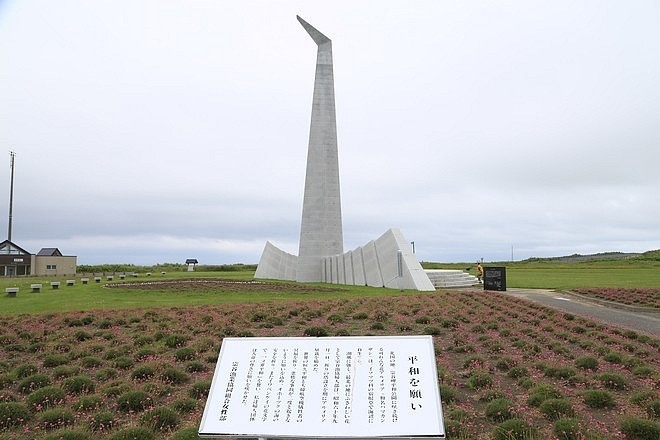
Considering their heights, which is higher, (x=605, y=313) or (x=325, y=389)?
(x=325, y=389)

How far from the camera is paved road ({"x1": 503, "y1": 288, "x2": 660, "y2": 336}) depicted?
13.2 meters

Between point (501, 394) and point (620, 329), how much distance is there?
20.5ft

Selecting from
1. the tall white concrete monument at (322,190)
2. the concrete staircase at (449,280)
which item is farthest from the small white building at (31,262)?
the concrete staircase at (449,280)

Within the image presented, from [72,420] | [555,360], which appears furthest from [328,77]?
[72,420]

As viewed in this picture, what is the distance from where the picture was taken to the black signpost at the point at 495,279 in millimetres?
22406

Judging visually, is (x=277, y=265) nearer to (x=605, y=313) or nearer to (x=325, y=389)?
(x=605, y=313)

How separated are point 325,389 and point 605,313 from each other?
13600 millimetres

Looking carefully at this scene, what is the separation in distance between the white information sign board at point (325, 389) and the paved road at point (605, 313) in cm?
983

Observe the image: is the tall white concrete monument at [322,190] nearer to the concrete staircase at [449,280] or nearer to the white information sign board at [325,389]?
the concrete staircase at [449,280]

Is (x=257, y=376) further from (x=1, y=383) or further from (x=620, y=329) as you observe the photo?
(x=620, y=329)

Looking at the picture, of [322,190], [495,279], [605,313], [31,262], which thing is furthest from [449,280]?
[31,262]

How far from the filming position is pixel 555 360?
9172mm

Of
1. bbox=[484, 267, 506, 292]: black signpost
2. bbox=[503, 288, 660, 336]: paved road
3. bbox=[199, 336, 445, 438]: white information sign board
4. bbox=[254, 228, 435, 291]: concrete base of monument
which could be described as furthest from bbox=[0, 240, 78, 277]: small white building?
bbox=[199, 336, 445, 438]: white information sign board

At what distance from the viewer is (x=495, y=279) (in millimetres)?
22625
